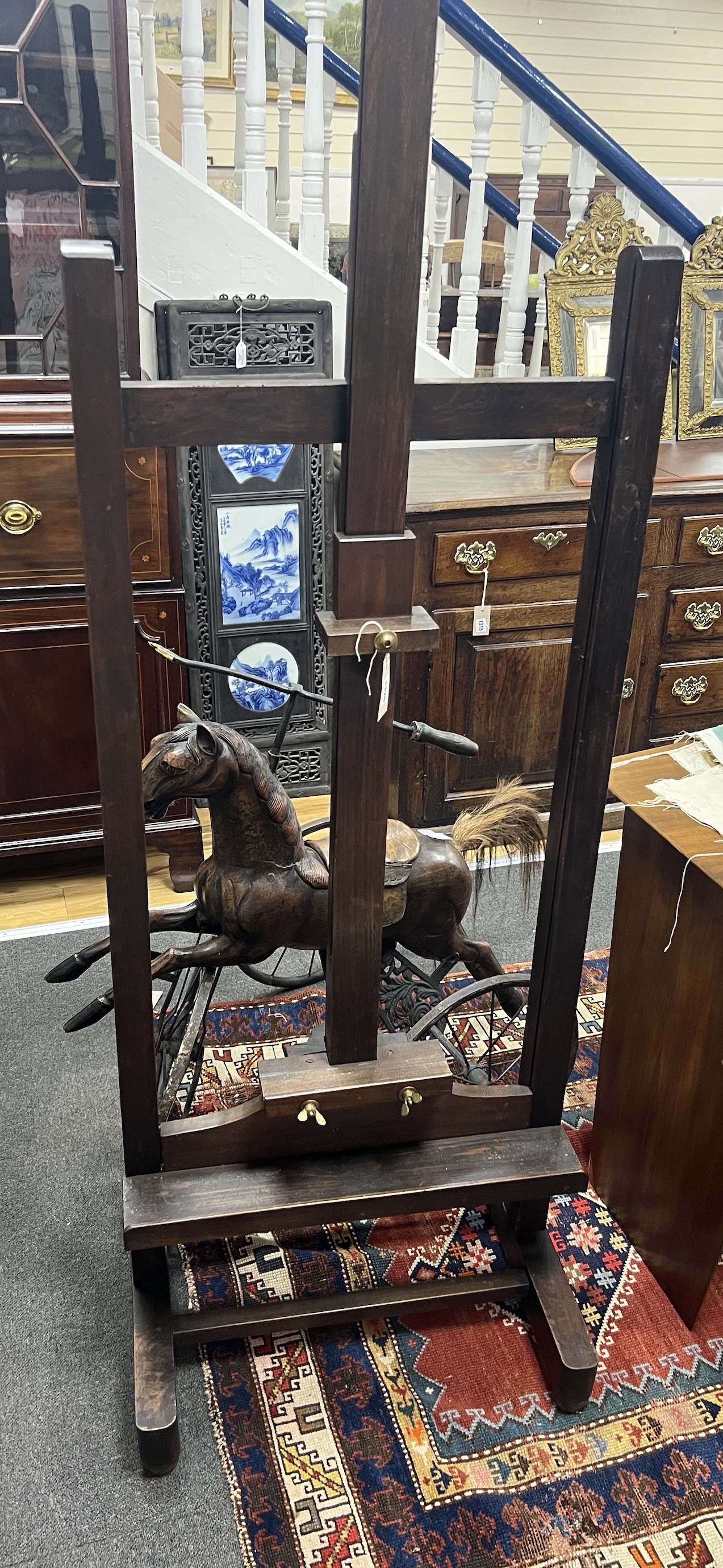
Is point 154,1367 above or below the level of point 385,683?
below

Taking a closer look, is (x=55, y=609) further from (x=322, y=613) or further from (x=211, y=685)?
(x=322, y=613)

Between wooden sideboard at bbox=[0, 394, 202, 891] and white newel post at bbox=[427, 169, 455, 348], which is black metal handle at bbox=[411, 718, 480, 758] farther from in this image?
white newel post at bbox=[427, 169, 455, 348]

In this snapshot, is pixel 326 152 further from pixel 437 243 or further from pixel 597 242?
pixel 597 242

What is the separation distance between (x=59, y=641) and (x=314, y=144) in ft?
4.50

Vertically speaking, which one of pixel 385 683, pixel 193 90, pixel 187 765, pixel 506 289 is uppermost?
pixel 193 90

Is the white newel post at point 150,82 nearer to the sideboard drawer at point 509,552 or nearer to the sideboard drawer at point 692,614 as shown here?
the sideboard drawer at point 509,552

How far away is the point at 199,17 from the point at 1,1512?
2894 mm

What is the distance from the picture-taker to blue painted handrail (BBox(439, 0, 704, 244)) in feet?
9.41

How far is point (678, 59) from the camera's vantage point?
21.1ft

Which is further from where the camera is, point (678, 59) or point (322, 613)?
point (678, 59)

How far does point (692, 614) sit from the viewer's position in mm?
2967

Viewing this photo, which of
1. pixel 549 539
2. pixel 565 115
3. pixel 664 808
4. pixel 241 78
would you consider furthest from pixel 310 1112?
pixel 565 115

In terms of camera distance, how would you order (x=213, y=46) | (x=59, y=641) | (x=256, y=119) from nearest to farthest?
(x=59, y=641)
(x=256, y=119)
(x=213, y=46)

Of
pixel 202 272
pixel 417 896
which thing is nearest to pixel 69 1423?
pixel 417 896
